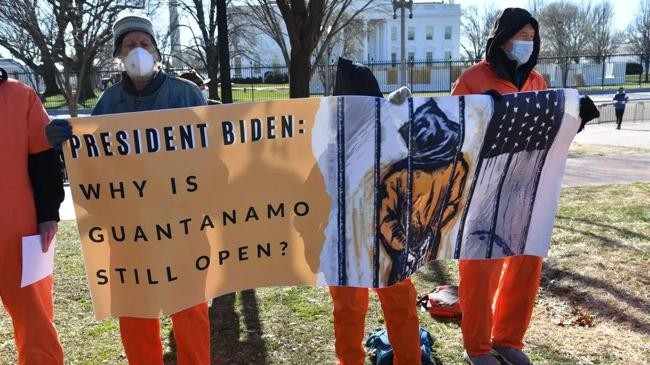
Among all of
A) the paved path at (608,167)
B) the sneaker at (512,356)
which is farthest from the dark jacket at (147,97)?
the paved path at (608,167)

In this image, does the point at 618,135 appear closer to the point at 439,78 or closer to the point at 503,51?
the point at 503,51

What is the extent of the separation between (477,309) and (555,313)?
1.50 m

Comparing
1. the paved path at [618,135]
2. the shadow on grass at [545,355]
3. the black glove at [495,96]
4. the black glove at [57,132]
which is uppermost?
the black glove at [495,96]

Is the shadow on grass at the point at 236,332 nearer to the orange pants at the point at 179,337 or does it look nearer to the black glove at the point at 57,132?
the orange pants at the point at 179,337

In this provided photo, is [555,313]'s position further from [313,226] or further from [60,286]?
[60,286]

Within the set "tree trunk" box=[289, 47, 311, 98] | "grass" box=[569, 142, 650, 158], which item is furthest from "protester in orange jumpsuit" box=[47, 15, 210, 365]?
"grass" box=[569, 142, 650, 158]

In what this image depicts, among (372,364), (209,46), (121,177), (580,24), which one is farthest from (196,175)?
(580,24)

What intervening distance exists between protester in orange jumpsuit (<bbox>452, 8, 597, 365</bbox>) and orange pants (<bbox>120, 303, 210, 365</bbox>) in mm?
1472

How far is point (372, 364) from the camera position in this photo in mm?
3670

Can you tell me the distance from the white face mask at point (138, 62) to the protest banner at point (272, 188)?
0.24 metres

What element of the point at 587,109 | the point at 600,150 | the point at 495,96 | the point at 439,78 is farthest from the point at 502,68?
the point at 439,78

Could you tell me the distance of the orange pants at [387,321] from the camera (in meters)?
3.17

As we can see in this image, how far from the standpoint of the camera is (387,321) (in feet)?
10.6

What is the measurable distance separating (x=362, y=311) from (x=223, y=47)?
3610mm
